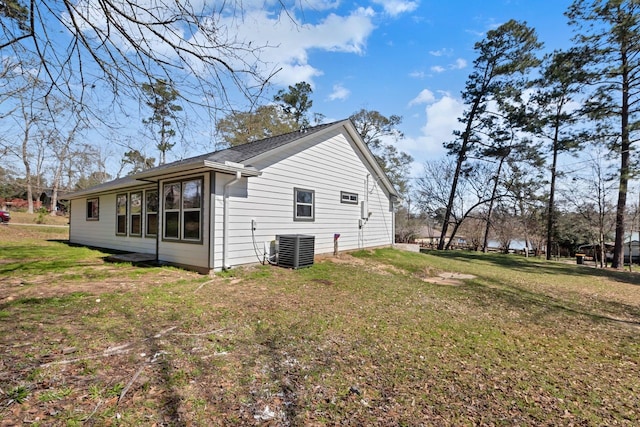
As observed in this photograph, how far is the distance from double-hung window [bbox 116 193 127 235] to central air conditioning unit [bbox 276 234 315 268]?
5.79 m

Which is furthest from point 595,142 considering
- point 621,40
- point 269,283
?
point 269,283

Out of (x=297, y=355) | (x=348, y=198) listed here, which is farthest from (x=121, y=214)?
(x=297, y=355)

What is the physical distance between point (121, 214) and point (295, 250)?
681 cm

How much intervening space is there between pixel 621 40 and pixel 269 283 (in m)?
18.2

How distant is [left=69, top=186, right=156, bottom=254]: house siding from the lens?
935cm

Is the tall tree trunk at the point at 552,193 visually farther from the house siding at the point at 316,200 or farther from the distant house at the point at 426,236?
the distant house at the point at 426,236

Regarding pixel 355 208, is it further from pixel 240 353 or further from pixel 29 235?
pixel 29 235

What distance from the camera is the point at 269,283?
21.1ft

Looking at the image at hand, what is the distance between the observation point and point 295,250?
7961mm

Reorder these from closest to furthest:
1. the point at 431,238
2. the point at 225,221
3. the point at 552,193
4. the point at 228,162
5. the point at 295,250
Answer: the point at 228,162
the point at 225,221
the point at 295,250
the point at 552,193
the point at 431,238

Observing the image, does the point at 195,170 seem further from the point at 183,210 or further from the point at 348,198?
the point at 348,198

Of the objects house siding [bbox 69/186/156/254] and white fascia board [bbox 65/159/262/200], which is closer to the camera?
white fascia board [bbox 65/159/262/200]

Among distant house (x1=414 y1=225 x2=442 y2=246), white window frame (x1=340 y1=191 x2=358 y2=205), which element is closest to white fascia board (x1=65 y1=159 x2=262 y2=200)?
white window frame (x1=340 y1=191 x2=358 y2=205)

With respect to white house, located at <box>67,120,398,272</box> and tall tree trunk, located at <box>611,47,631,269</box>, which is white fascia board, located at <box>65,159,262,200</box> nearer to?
white house, located at <box>67,120,398,272</box>
